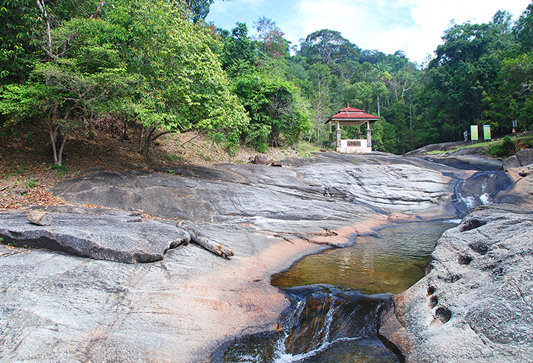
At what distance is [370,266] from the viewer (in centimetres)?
836

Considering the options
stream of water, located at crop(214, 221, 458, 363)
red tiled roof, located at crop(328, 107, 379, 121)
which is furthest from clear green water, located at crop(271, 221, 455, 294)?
red tiled roof, located at crop(328, 107, 379, 121)

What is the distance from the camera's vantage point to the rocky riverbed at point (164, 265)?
441 cm

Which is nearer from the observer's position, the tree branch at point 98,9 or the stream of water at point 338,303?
the stream of water at point 338,303

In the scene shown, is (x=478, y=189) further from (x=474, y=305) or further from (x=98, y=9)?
(x=98, y=9)

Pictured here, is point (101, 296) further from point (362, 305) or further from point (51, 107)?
point (51, 107)

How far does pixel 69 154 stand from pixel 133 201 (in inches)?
197

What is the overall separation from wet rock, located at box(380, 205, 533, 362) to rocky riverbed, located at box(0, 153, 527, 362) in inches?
96.1

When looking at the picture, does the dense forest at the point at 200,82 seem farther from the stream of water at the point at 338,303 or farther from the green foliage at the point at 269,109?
the stream of water at the point at 338,303

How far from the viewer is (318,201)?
14.8m

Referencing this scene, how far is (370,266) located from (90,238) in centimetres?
714

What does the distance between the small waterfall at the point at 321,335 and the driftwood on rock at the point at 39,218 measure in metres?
5.28

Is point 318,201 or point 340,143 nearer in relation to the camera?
point 318,201

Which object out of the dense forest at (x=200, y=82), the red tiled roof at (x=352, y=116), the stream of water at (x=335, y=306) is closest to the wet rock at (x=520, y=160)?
the dense forest at (x=200, y=82)

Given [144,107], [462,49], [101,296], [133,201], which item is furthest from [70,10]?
[462,49]
